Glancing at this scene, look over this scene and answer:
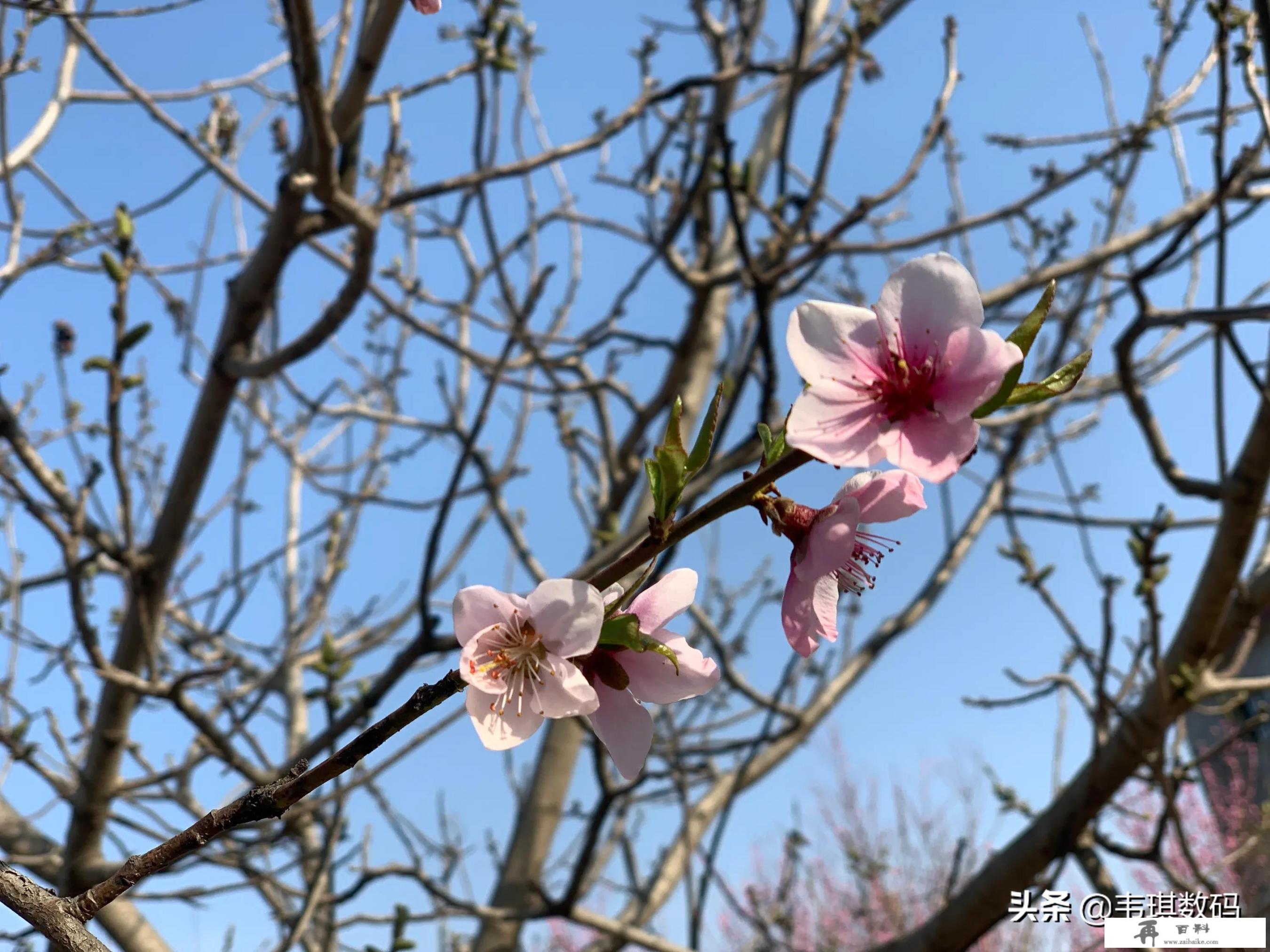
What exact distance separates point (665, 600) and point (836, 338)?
0.91 ft

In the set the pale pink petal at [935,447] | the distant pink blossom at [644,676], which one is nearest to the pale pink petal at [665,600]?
the distant pink blossom at [644,676]

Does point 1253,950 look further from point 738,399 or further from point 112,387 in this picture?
point 112,387

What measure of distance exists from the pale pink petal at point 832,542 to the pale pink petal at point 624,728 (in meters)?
0.19

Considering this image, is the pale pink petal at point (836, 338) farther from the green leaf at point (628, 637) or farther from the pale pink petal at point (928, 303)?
the green leaf at point (628, 637)

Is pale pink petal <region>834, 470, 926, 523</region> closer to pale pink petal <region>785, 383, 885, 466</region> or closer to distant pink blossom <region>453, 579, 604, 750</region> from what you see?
pale pink petal <region>785, 383, 885, 466</region>

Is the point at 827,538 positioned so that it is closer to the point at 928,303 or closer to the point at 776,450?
the point at 776,450

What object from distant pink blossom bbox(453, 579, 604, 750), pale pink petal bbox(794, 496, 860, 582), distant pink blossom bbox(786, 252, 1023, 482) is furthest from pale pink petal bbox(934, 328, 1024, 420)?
distant pink blossom bbox(453, 579, 604, 750)

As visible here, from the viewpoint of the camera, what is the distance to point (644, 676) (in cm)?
84

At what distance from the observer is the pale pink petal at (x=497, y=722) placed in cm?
80

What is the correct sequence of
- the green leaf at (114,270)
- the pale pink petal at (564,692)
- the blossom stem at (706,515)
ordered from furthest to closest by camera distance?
1. the green leaf at (114,270)
2. the pale pink petal at (564,692)
3. the blossom stem at (706,515)

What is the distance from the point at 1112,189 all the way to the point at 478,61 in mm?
2575

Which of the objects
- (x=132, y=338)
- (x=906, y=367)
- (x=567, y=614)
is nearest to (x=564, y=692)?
(x=567, y=614)

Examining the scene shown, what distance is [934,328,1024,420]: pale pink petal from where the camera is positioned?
0.70 m

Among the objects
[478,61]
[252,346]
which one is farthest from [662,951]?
[478,61]
